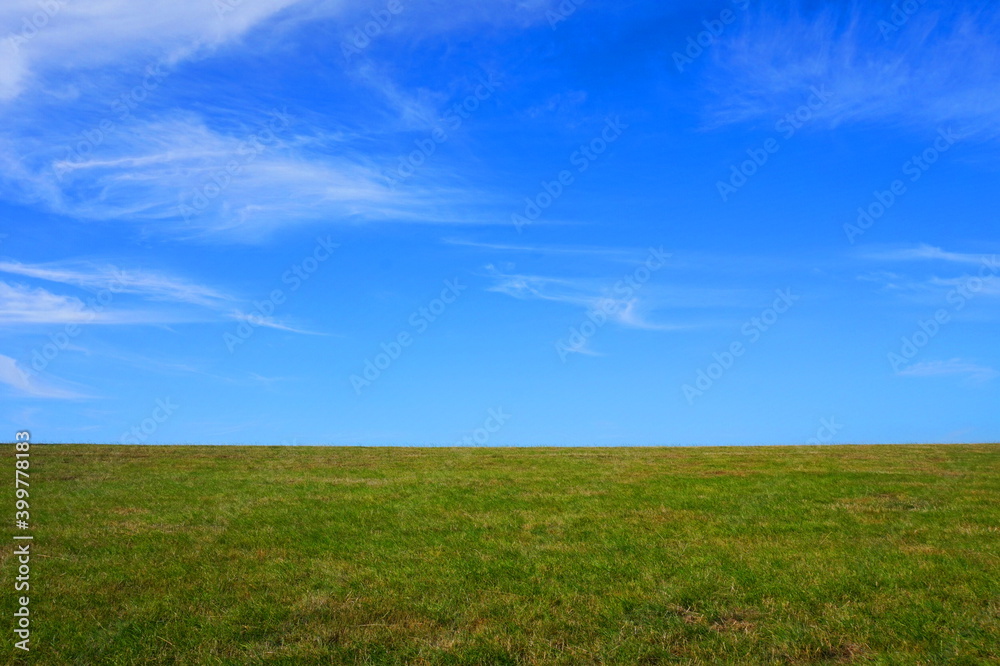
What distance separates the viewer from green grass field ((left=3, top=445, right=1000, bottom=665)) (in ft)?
28.6

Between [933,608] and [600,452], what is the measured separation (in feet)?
96.2

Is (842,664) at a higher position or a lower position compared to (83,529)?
lower

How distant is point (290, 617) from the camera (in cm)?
968

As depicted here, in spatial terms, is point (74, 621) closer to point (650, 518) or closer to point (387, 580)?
point (387, 580)

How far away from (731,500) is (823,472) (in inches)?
393

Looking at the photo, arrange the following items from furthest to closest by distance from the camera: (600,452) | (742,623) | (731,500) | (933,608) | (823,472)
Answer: (600,452) < (823,472) < (731,500) < (933,608) < (742,623)

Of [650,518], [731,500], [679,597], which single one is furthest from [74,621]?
[731,500]

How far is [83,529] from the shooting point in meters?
16.2

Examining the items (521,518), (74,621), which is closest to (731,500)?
(521,518)

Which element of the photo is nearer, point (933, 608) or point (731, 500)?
point (933, 608)

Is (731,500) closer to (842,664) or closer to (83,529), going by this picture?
(842,664)

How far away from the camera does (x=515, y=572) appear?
1181 centimetres

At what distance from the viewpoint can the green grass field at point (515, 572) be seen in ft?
28.6

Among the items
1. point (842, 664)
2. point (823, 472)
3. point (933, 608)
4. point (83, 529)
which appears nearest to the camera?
point (842, 664)
